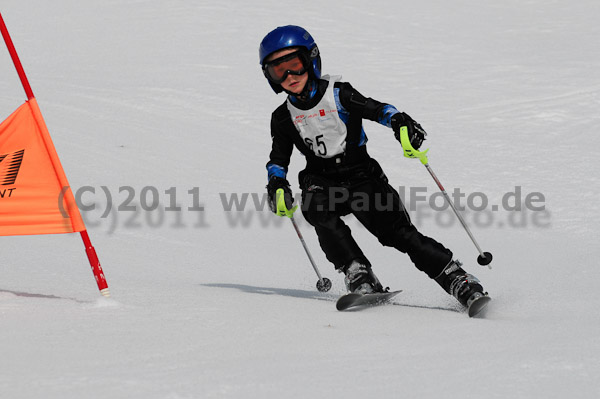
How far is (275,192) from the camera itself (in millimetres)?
5258

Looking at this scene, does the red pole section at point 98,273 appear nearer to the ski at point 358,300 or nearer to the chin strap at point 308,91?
the ski at point 358,300

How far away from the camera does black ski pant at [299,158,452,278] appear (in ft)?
16.6

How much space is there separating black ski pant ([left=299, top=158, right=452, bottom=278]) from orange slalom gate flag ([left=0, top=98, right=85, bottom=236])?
1.54 meters

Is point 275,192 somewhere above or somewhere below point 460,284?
above

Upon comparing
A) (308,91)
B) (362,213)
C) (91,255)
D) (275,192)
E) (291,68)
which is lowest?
(91,255)

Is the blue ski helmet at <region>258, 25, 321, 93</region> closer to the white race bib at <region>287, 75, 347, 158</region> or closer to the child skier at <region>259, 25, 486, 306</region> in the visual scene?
the child skier at <region>259, 25, 486, 306</region>

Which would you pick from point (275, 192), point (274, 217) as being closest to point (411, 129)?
point (275, 192)

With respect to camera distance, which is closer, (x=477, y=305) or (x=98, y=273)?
(x=98, y=273)

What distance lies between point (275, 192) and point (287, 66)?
85cm

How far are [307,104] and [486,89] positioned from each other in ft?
33.8

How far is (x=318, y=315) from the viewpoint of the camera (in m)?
4.42

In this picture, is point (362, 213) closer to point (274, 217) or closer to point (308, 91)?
point (308, 91)

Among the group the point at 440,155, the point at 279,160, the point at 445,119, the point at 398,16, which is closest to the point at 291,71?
the point at 279,160

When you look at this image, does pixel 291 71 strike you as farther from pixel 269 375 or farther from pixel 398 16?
pixel 398 16
